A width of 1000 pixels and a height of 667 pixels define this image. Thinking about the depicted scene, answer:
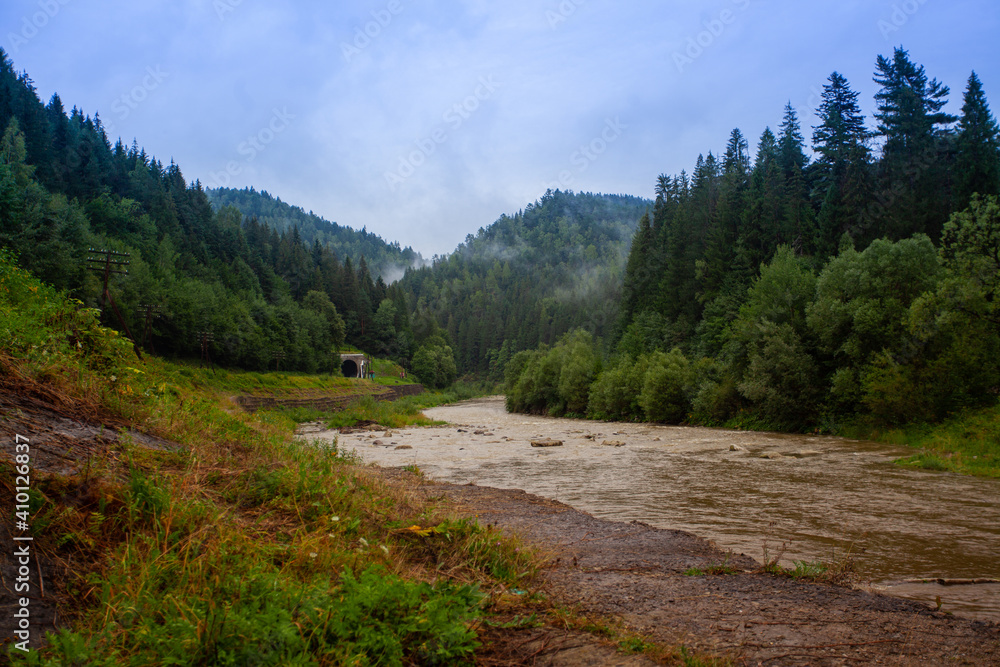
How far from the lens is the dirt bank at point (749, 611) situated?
4.36m

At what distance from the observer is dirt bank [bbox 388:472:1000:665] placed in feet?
14.3

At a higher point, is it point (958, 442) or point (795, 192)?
point (795, 192)

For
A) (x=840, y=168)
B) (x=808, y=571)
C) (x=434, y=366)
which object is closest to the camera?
(x=808, y=571)

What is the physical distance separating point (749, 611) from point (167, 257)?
95.6 meters

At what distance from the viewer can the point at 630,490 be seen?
562 inches

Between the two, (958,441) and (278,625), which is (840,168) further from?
(278,625)

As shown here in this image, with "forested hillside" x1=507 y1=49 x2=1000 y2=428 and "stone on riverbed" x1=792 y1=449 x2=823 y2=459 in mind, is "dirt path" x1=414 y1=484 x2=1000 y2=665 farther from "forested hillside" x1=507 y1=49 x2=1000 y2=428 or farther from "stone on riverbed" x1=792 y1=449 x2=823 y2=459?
"forested hillside" x1=507 y1=49 x2=1000 y2=428

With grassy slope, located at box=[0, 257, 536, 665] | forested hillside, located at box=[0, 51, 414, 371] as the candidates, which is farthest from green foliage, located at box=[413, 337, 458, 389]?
grassy slope, located at box=[0, 257, 536, 665]

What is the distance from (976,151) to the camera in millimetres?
44312

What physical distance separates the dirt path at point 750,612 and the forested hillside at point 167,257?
3533 centimetres

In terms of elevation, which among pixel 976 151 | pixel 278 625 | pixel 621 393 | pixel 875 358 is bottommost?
pixel 278 625

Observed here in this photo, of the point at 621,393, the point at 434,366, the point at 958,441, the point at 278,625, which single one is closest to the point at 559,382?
the point at 621,393

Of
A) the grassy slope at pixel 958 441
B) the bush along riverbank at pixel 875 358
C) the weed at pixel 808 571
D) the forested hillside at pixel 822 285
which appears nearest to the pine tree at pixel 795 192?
the forested hillside at pixel 822 285

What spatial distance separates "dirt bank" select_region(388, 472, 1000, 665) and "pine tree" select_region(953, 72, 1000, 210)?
1993 inches
